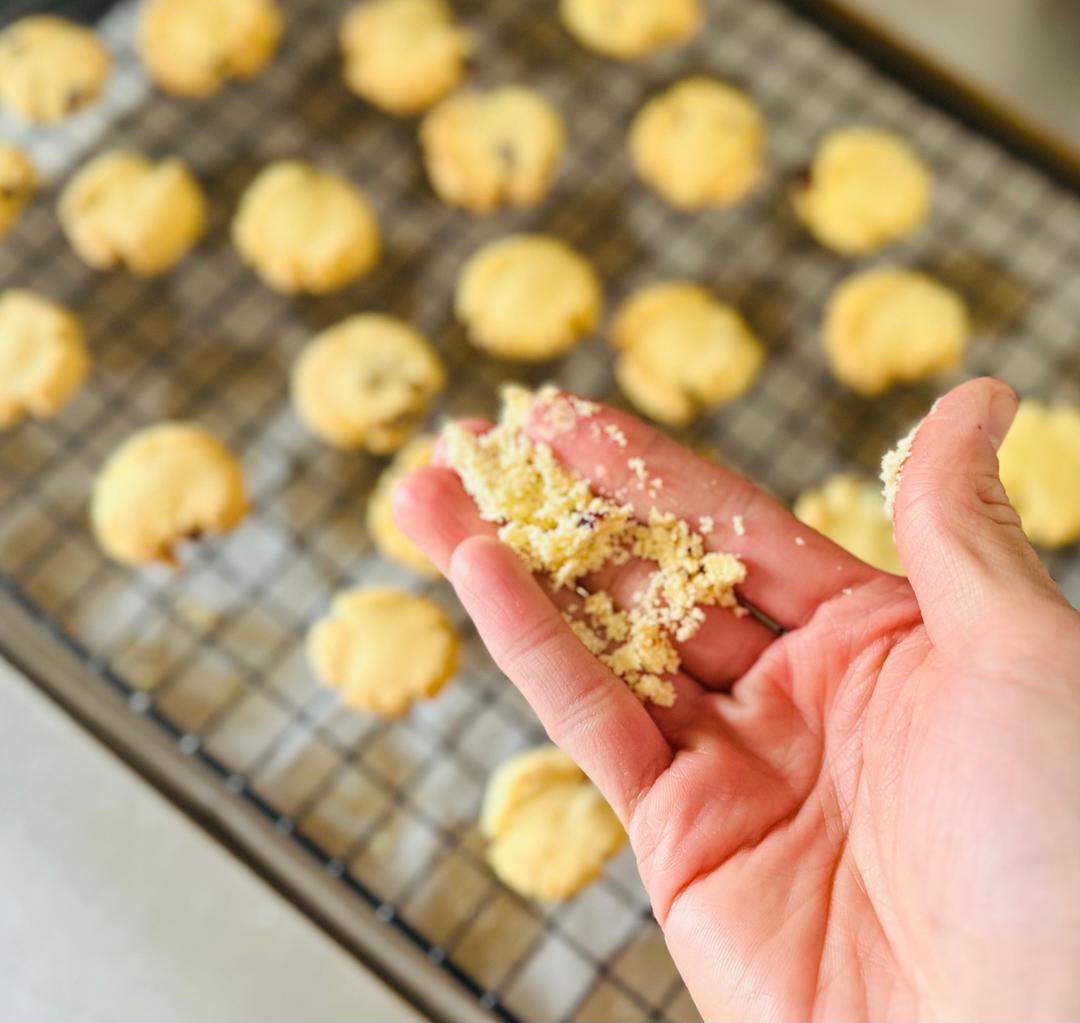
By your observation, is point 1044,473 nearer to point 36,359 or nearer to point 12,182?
point 36,359

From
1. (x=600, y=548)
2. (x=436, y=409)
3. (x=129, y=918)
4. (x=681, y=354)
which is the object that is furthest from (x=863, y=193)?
(x=129, y=918)

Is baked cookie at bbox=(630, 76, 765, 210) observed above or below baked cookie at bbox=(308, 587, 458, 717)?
above

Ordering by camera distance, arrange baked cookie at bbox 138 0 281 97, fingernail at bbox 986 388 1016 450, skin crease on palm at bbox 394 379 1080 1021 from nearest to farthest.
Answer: skin crease on palm at bbox 394 379 1080 1021, fingernail at bbox 986 388 1016 450, baked cookie at bbox 138 0 281 97

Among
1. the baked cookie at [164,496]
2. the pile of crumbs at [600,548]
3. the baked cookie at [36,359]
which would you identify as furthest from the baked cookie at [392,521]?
the baked cookie at [36,359]

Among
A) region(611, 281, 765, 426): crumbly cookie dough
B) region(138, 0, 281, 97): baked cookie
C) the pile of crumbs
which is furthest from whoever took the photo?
region(138, 0, 281, 97): baked cookie

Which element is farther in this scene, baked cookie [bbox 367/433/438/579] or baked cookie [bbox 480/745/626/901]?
baked cookie [bbox 367/433/438/579]

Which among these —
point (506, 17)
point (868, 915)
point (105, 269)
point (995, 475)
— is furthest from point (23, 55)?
point (868, 915)

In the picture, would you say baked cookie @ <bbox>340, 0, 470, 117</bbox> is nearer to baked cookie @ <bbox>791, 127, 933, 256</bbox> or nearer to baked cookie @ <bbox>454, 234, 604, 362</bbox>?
baked cookie @ <bbox>454, 234, 604, 362</bbox>

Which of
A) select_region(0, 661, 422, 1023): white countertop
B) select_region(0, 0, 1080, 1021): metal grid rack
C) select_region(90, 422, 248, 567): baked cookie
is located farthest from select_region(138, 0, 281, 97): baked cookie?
select_region(0, 661, 422, 1023): white countertop
